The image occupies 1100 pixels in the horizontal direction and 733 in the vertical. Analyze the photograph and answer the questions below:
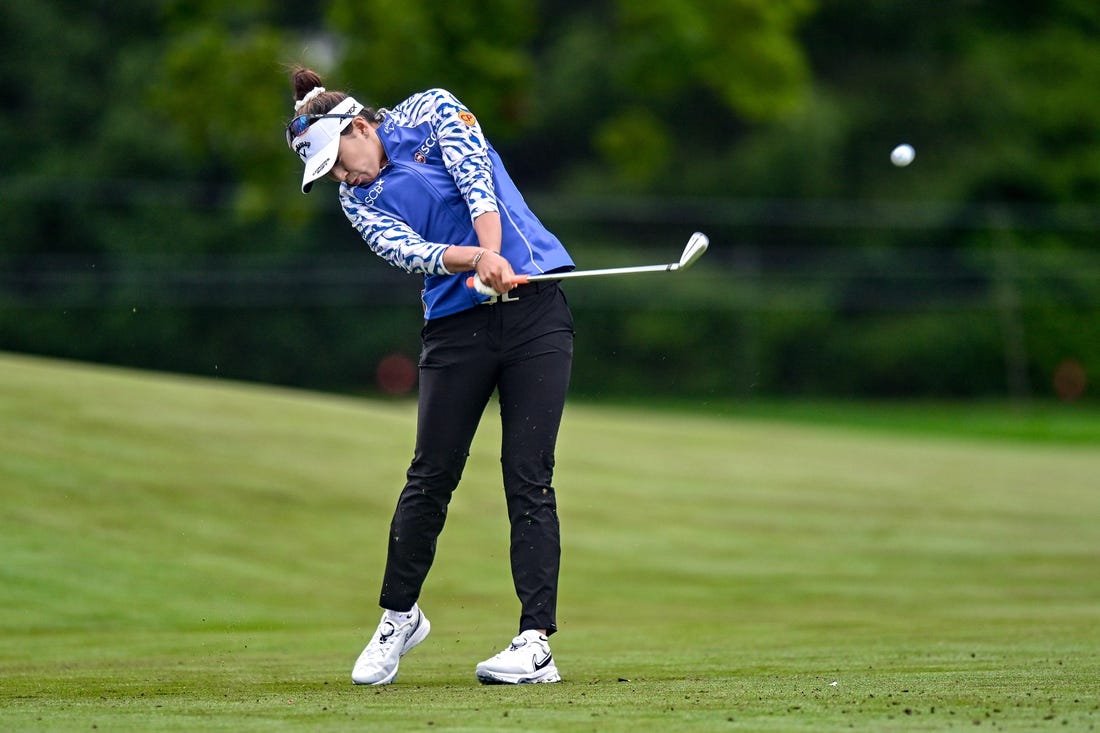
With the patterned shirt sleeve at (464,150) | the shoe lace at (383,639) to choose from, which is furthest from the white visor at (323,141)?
the shoe lace at (383,639)

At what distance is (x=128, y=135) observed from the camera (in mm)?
35312

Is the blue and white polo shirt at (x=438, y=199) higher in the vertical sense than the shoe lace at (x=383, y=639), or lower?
higher

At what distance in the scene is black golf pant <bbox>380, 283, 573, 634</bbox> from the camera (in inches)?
239

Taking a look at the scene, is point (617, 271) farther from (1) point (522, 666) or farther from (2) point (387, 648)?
(2) point (387, 648)

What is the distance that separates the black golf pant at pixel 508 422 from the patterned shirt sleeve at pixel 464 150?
0.37 metres

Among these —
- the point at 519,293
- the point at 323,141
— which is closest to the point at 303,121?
the point at 323,141

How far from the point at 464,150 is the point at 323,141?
0.52 m

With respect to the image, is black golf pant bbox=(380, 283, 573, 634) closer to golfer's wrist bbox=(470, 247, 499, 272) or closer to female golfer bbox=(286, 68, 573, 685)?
female golfer bbox=(286, 68, 573, 685)

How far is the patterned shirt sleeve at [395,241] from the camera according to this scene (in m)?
5.96

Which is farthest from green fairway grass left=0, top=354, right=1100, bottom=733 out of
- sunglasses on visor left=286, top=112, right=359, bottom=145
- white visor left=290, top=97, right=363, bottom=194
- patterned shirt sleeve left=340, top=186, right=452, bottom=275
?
sunglasses on visor left=286, top=112, right=359, bottom=145

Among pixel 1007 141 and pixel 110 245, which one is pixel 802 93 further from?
pixel 110 245

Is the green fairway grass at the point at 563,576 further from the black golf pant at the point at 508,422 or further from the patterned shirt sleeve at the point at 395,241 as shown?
the patterned shirt sleeve at the point at 395,241

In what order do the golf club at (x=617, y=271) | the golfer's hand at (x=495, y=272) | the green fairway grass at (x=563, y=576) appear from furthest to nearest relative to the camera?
the golf club at (x=617, y=271), the golfer's hand at (x=495, y=272), the green fairway grass at (x=563, y=576)

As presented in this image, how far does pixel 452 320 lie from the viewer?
20.3 feet
